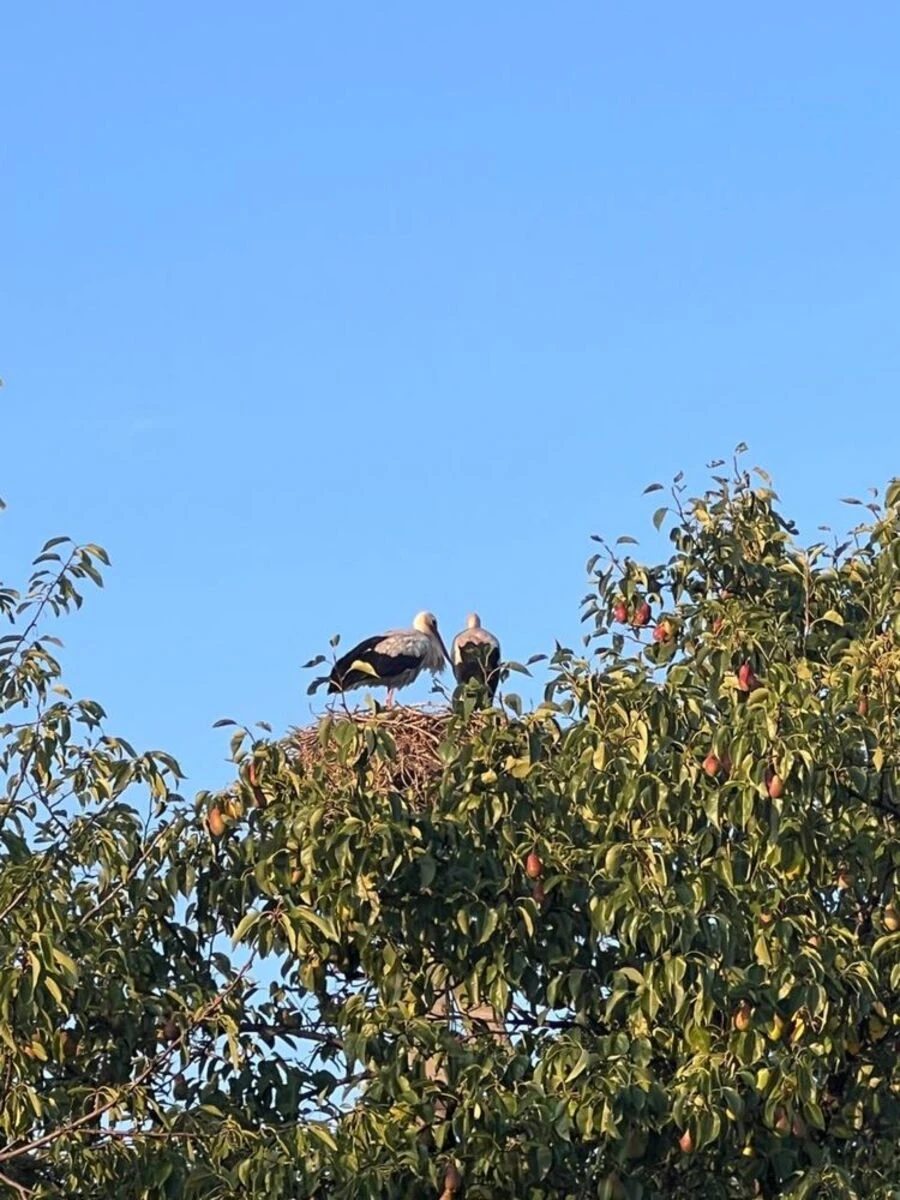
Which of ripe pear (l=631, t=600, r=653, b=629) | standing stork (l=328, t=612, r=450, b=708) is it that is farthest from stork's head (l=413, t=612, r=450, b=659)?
ripe pear (l=631, t=600, r=653, b=629)

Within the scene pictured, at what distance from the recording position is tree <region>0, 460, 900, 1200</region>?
9.36 metres

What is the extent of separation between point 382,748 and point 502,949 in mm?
1130

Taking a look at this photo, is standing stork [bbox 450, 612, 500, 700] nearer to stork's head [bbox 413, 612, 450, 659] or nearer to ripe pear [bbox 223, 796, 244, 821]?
stork's head [bbox 413, 612, 450, 659]

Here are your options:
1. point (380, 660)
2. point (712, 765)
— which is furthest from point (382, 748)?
point (380, 660)

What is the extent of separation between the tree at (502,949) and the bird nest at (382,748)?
0.12 feet

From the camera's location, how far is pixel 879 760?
10.4 m

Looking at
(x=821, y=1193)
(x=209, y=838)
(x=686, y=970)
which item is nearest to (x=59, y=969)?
(x=209, y=838)

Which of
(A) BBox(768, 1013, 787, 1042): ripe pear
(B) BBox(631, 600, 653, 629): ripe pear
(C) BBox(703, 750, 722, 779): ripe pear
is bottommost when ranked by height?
(A) BBox(768, 1013, 787, 1042): ripe pear

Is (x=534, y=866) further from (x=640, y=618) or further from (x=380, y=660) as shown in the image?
(x=380, y=660)

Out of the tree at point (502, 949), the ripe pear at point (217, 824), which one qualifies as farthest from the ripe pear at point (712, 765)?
the ripe pear at point (217, 824)

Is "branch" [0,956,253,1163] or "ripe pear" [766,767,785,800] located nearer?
"branch" [0,956,253,1163]

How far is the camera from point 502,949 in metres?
10.2

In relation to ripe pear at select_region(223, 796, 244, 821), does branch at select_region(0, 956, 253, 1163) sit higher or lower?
lower

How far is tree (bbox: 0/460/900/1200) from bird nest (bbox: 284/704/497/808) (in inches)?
1.4
